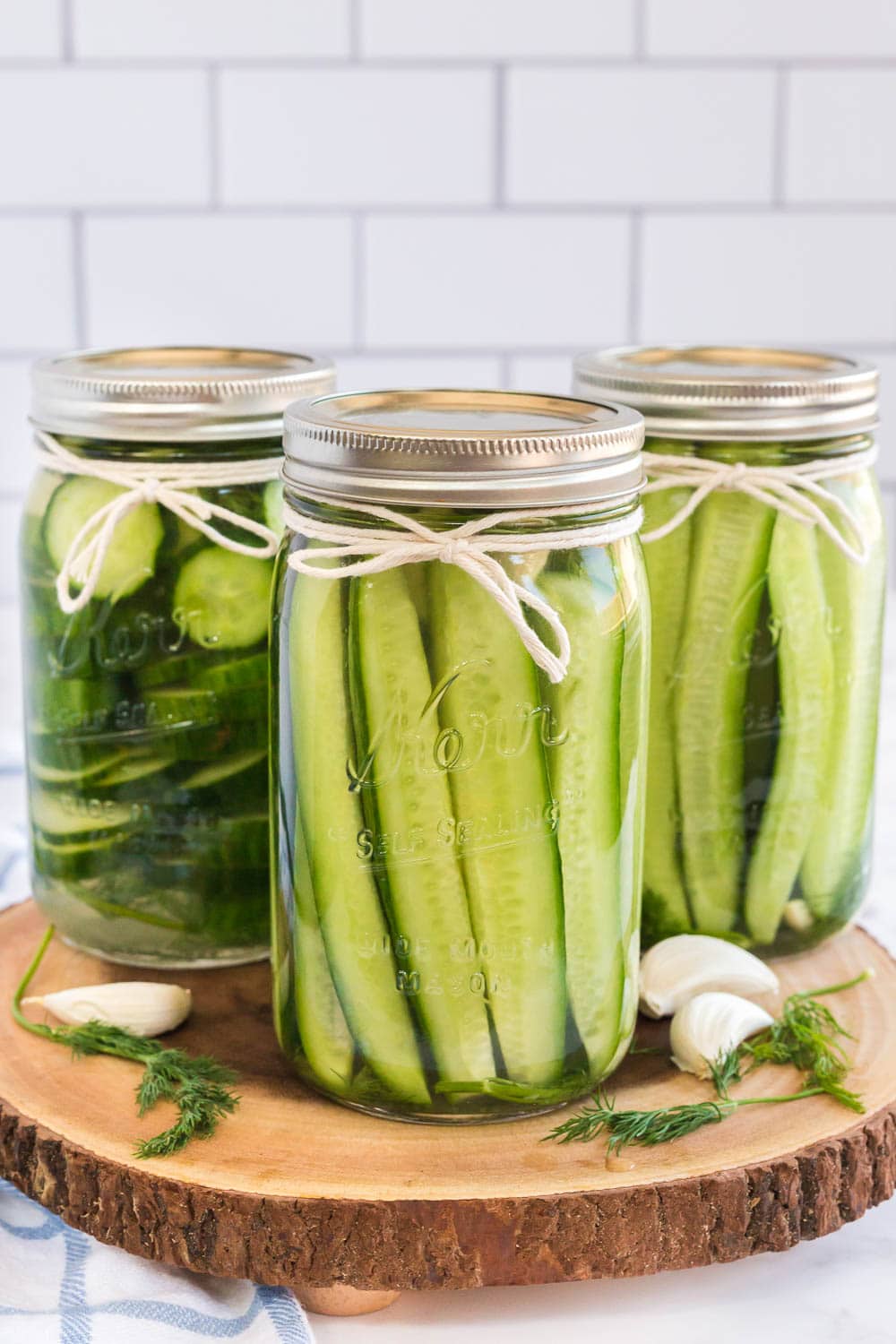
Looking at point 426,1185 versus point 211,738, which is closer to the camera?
point 426,1185

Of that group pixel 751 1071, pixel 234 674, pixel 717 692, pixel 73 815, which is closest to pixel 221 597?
pixel 234 674

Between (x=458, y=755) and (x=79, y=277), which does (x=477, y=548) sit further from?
(x=79, y=277)

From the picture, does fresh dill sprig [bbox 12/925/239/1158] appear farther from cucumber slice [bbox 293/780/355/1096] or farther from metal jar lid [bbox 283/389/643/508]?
metal jar lid [bbox 283/389/643/508]

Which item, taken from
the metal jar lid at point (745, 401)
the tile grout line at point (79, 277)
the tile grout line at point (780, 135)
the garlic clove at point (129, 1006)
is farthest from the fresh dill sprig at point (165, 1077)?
the tile grout line at point (780, 135)

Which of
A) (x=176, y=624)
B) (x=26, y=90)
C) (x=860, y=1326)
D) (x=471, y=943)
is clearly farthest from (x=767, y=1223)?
(x=26, y=90)

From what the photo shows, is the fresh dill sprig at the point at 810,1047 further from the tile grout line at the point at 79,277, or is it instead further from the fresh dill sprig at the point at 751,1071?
the tile grout line at the point at 79,277
